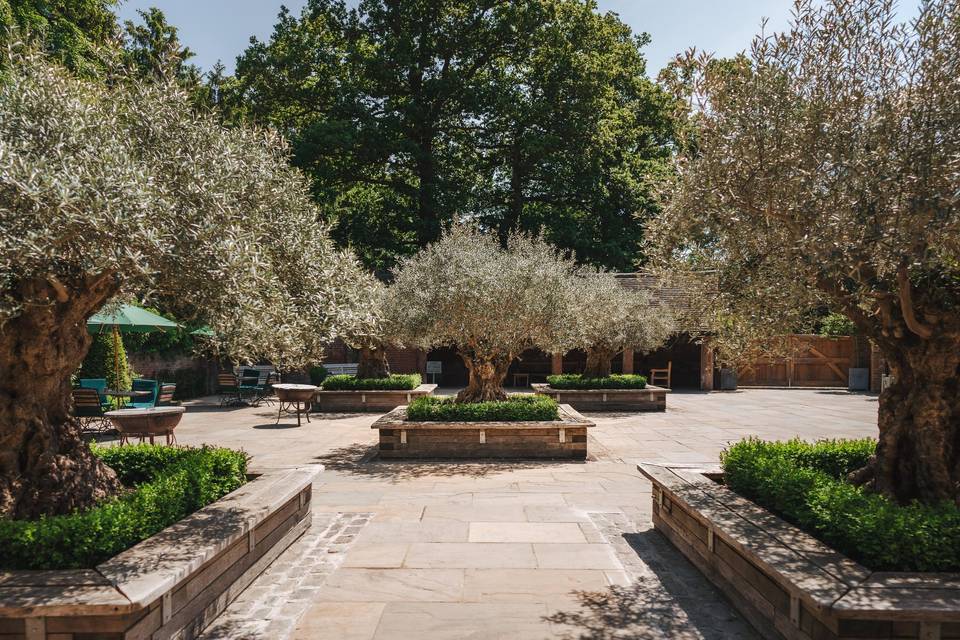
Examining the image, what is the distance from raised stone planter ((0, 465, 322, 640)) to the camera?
137 inches

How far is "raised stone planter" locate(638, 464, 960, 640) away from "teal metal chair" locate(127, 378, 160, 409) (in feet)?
37.9

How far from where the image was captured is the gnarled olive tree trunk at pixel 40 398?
4.95 metres

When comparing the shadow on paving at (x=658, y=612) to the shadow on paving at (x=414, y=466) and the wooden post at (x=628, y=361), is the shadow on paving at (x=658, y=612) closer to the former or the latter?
the shadow on paving at (x=414, y=466)

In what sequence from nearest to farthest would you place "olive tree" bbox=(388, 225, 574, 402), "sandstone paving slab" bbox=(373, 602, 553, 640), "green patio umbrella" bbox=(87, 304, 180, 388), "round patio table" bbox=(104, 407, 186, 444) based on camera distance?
"sandstone paving slab" bbox=(373, 602, 553, 640)
"round patio table" bbox=(104, 407, 186, 444)
"olive tree" bbox=(388, 225, 574, 402)
"green patio umbrella" bbox=(87, 304, 180, 388)

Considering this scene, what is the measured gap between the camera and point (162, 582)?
375cm

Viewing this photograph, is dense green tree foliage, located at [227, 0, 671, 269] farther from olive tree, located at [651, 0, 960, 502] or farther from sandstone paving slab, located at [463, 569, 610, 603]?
sandstone paving slab, located at [463, 569, 610, 603]

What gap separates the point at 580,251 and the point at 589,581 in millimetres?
25494

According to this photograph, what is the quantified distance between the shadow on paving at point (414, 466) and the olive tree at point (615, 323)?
7.23m

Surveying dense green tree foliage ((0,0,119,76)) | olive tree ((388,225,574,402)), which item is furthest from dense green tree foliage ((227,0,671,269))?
olive tree ((388,225,574,402))

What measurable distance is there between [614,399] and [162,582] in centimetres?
1651

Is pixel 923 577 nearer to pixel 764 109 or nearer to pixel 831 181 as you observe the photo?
pixel 831 181

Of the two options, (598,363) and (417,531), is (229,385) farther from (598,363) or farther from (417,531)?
(417,531)

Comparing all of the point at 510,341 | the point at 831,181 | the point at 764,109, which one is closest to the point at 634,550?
the point at 831,181

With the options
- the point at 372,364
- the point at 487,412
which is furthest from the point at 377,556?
the point at 372,364
